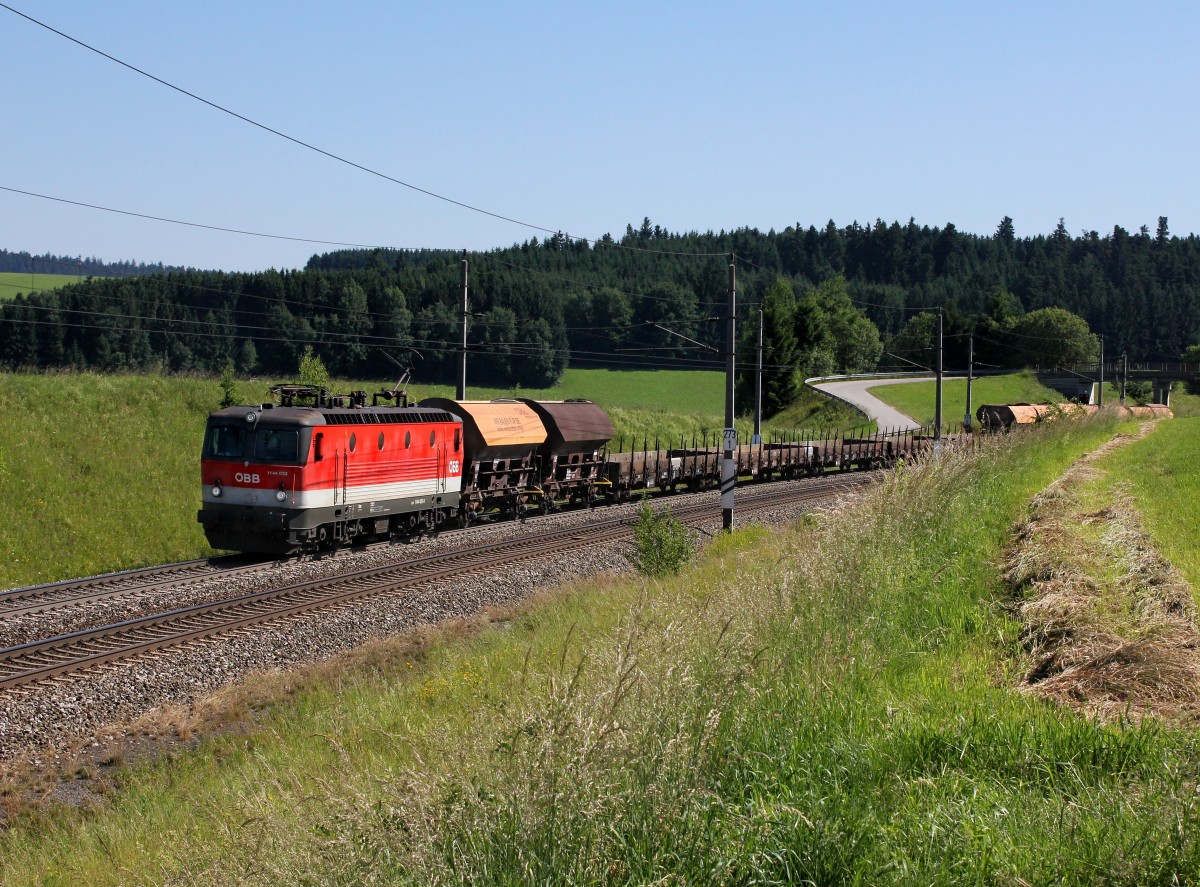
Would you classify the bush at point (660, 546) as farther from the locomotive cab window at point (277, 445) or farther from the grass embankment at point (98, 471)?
the grass embankment at point (98, 471)

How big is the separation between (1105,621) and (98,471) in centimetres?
2824

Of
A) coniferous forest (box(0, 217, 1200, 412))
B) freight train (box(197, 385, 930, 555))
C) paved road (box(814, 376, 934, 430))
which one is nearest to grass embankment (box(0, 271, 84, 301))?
coniferous forest (box(0, 217, 1200, 412))

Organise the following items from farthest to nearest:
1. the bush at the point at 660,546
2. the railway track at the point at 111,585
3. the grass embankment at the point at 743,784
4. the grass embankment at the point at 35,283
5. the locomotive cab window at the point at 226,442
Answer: the grass embankment at the point at 35,283
the locomotive cab window at the point at 226,442
the bush at the point at 660,546
the railway track at the point at 111,585
the grass embankment at the point at 743,784

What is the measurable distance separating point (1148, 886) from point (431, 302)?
A: 8040cm

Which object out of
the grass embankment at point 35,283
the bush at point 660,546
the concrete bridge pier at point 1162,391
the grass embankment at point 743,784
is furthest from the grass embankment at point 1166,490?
the grass embankment at point 35,283

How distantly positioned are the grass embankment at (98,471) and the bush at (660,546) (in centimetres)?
1290

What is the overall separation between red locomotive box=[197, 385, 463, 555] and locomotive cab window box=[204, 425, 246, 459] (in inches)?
0.8

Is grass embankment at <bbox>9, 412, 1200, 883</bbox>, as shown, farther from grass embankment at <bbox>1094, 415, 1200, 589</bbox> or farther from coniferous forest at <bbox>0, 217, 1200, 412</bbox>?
coniferous forest at <bbox>0, 217, 1200, 412</bbox>

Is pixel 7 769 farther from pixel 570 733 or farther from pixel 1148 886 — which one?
pixel 1148 886

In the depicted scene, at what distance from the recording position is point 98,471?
2933 cm

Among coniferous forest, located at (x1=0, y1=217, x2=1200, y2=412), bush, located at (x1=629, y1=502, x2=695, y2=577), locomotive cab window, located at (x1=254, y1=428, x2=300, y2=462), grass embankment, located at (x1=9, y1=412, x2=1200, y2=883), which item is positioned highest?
coniferous forest, located at (x1=0, y1=217, x2=1200, y2=412)

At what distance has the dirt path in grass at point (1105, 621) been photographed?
6395 millimetres

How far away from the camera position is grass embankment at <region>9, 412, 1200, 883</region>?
13.9 feet

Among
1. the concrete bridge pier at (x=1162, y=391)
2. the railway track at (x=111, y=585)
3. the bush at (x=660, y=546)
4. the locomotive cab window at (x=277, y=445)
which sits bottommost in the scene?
the railway track at (x=111, y=585)
